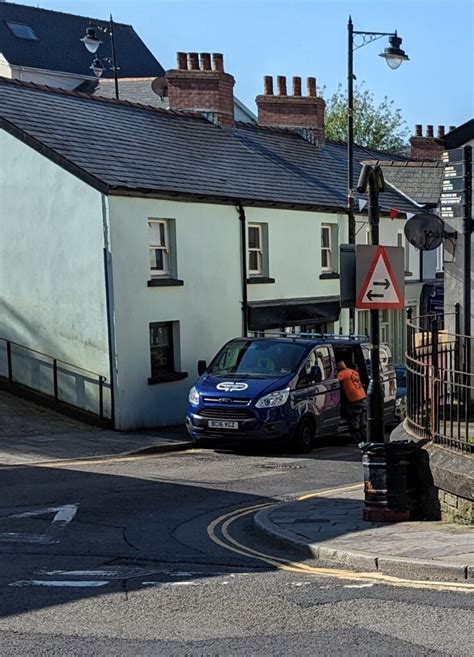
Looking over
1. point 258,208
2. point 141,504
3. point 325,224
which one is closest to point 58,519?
point 141,504

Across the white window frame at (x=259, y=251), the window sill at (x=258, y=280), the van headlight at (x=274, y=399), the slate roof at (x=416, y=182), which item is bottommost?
the van headlight at (x=274, y=399)

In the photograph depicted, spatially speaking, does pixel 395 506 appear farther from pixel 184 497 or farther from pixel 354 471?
pixel 354 471

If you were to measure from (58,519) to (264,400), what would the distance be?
7181 millimetres

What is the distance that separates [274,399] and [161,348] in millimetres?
5654

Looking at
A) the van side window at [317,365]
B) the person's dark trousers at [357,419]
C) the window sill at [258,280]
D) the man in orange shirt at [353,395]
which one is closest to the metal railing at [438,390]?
the van side window at [317,365]

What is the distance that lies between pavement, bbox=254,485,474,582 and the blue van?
6.42 meters

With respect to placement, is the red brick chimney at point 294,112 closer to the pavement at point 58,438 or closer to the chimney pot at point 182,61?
the chimney pot at point 182,61

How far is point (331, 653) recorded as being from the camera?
6.33m

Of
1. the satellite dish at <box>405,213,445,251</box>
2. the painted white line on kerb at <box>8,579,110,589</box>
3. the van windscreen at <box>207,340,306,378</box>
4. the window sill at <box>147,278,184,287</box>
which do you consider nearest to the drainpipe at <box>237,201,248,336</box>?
the window sill at <box>147,278,184,287</box>

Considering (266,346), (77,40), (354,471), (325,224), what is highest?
(77,40)

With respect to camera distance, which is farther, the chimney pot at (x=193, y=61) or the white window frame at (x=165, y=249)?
the chimney pot at (x=193, y=61)

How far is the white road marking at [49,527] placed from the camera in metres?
10.3

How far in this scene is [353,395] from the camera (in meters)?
20.2

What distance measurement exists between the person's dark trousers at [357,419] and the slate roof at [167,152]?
6686mm
